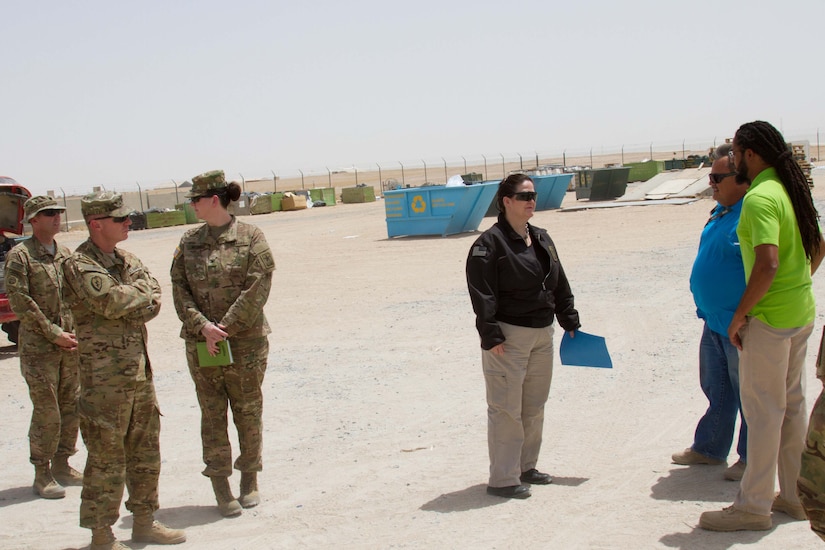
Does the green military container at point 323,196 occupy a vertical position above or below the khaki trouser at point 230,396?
above

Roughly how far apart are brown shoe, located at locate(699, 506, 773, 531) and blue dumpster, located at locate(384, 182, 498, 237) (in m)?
17.7

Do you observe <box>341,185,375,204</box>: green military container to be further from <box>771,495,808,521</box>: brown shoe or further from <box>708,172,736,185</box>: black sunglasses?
<box>771,495,808,521</box>: brown shoe

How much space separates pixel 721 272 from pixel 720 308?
0.20m

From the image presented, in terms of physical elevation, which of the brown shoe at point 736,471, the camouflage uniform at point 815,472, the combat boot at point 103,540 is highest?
the camouflage uniform at point 815,472

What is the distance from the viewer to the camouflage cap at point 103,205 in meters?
→ 4.66

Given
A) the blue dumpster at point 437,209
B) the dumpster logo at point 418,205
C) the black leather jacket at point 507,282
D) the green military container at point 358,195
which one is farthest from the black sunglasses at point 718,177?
the green military container at point 358,195

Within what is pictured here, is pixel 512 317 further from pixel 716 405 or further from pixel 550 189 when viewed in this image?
pixel 550 189

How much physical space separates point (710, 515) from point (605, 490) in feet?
2.57

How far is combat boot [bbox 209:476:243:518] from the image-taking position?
5.20 m

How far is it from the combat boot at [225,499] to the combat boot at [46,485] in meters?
1.24

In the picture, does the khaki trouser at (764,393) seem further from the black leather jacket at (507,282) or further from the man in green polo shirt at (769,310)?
the black leather jacket at (507,282)

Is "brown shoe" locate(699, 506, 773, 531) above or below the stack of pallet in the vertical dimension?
below

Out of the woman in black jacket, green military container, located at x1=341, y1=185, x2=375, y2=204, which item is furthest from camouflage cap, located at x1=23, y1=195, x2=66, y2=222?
green military container, located at x1=341, y1=185, x2=375, y2=204

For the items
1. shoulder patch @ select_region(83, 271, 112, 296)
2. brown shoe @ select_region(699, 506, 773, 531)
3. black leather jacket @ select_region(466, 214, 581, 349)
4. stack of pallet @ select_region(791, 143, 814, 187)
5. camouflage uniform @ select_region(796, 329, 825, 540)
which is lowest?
brown shoe @ select_region(699, 506, 773, 531)
